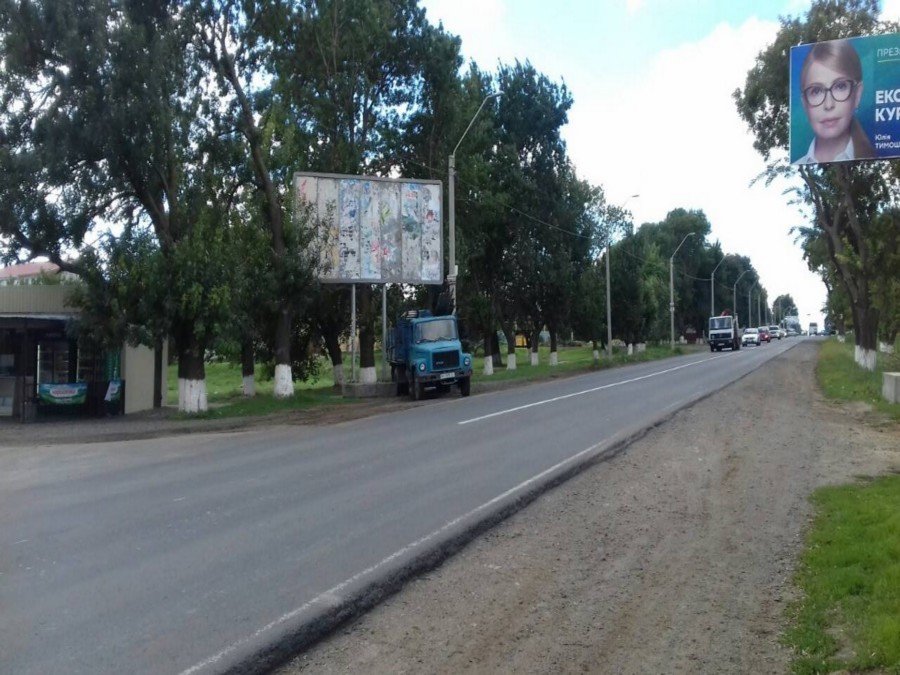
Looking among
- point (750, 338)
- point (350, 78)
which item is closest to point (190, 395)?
point (350, 78)

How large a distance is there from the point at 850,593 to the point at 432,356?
22170mm

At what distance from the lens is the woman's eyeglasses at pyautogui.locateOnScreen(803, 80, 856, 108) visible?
17.6 m

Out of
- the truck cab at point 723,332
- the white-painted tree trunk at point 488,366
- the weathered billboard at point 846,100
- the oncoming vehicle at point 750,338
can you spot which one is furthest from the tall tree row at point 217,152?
the oncoming vehicle at point 750,338

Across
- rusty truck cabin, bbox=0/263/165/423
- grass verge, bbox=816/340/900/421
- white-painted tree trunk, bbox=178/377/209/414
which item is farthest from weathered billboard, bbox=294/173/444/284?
grass verge, bbox=816/340/900/421

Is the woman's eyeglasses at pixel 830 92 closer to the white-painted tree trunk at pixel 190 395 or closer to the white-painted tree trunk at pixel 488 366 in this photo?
the white-painted tree trunk at pixel 190 395

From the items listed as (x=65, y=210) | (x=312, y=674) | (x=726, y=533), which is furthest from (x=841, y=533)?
(x=65, y=210)

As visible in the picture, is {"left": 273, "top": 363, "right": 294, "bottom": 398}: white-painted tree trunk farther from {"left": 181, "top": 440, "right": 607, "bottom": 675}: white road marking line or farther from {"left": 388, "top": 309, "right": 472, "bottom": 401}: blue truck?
{"left": 181, "top": 440, "right": 607, "bottom": 675}: white road marking line

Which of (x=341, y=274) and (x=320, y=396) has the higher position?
(x=341, y=274)

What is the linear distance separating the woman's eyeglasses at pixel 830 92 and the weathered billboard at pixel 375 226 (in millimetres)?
15134

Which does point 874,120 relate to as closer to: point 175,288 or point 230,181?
point 175,288

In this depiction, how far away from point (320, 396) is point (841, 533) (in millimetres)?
23625

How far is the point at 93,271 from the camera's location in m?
22.7

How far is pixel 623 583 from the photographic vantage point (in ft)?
23.5

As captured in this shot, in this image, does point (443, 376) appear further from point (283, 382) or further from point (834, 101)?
point (834, 101)
